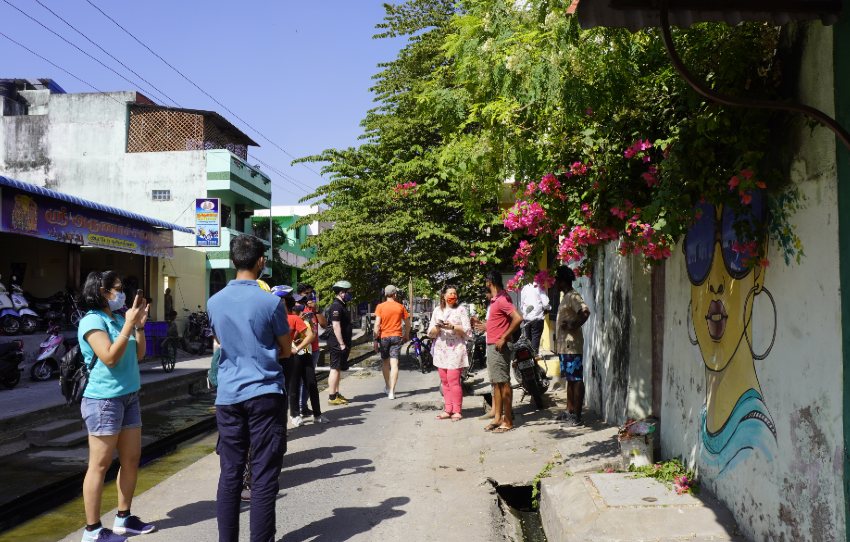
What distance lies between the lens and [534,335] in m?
13.5

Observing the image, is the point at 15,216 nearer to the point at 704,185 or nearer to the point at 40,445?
the point at 40,445

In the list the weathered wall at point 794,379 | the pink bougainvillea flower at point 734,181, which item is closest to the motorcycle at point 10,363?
the weathered wall at point 794,379

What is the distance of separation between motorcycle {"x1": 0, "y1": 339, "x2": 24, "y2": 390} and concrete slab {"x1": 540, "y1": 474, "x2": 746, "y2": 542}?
10.9 metres

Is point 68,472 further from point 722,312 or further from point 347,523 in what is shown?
point 722,312

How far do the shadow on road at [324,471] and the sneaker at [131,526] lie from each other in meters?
1.50

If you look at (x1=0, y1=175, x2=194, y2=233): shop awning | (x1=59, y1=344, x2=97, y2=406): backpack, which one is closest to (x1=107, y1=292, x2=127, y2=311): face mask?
(x1=59, y1=344, x2=97, y2=406): backpack

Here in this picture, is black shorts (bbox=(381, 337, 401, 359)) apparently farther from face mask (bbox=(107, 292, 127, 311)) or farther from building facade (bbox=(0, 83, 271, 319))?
building facade (bbox=(0, 83, 271, 319))

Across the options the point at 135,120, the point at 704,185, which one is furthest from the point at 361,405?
the point at 135,120

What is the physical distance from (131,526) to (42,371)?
10.9 m

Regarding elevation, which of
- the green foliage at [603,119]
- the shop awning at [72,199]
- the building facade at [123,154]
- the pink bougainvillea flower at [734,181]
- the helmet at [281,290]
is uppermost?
the building facade at [123,154]

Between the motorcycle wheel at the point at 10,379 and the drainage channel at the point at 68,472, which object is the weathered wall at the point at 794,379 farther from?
the motorcycle wheel at the point at 10,379

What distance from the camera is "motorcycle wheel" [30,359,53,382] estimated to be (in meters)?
14.2

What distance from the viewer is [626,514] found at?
4.75 meters

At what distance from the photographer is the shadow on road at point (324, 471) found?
656 cm
